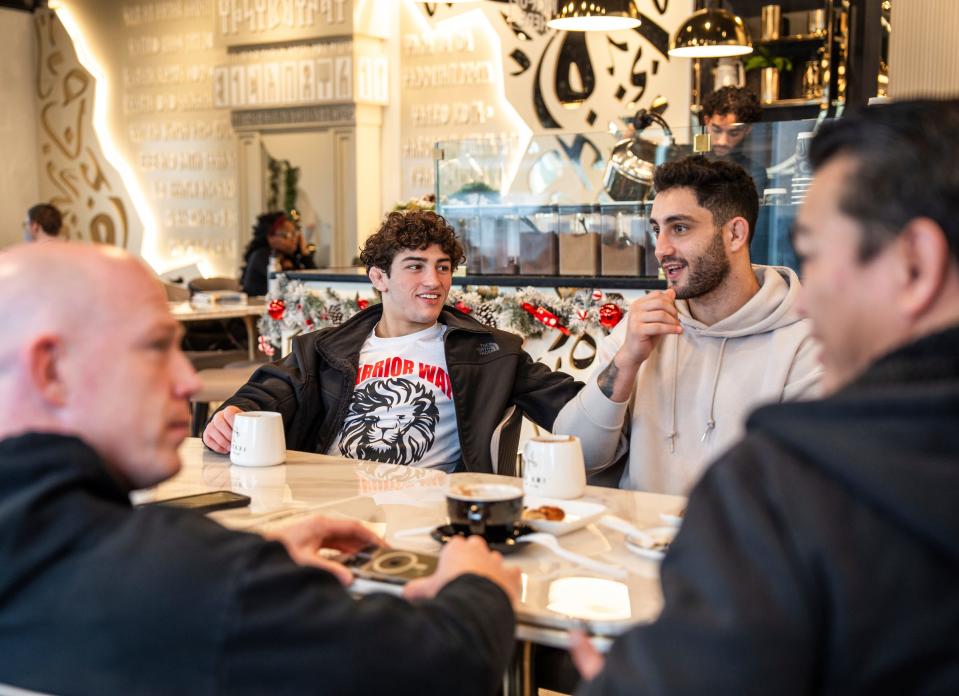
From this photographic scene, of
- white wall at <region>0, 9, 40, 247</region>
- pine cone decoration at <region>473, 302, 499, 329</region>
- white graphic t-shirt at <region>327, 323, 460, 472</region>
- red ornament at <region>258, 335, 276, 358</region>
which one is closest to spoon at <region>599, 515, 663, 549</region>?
white graphic t-shirt at <region>327, 323, 460, 472</region>

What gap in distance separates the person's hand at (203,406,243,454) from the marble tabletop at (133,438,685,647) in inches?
0.9

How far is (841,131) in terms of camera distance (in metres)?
1.03

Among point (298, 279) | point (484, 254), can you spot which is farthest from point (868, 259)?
point (298, 279)

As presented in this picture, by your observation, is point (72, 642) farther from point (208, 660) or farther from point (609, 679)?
point (609, 679)

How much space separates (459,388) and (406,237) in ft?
1.80

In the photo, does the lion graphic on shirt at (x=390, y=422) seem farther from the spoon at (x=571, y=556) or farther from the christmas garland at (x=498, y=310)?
the christmas garland at (x=498, y=310)

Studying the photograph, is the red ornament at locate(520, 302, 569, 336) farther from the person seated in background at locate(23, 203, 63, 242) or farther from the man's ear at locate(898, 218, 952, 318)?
the person seated in background at locate(23, 203, 63, 242)

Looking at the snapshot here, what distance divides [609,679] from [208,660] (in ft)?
1.34

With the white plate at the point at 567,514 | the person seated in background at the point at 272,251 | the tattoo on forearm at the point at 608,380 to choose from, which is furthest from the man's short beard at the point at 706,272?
the person seated in background at the point at 272,251

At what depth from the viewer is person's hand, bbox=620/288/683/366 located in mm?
2447

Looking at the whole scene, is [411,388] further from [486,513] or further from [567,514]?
[486,513]

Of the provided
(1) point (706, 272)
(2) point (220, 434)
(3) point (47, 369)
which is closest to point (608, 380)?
(1) point (706, 272)

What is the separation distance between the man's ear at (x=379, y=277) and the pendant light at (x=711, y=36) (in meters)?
3.39

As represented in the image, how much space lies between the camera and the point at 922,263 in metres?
0.95
